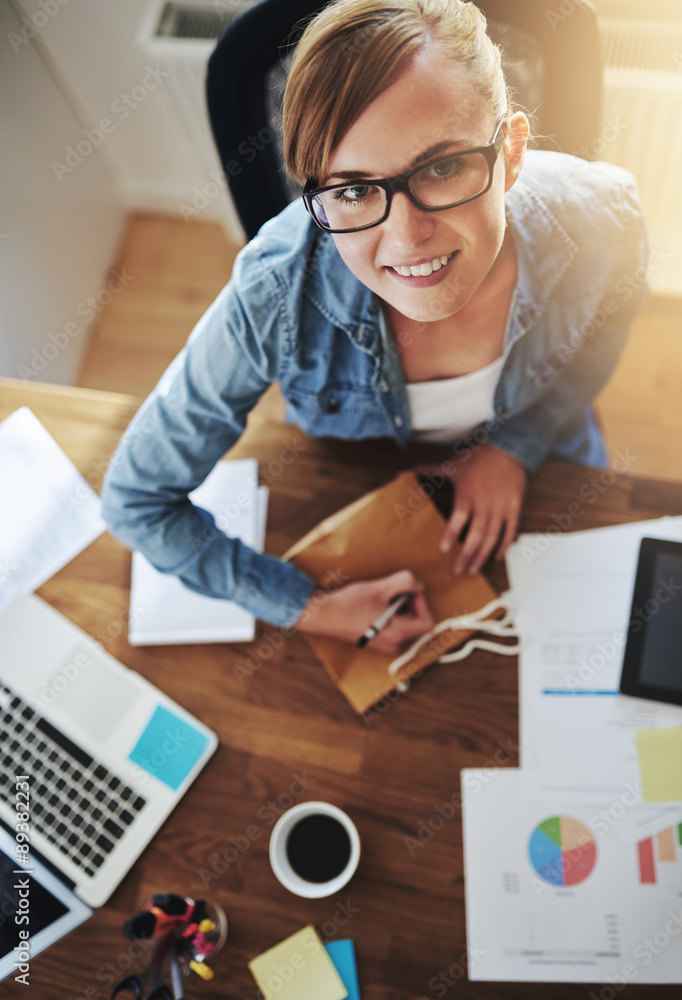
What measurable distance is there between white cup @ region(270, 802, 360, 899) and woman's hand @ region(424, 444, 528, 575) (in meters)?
0.34

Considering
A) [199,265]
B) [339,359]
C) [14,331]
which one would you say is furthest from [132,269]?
[339,359]

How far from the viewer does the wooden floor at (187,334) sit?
1776 millimetres

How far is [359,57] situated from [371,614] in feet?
2.01

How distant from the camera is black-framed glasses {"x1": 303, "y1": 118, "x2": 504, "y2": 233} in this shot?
0.60 m

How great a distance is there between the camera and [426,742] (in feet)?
2.95

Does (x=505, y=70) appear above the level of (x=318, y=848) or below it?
above

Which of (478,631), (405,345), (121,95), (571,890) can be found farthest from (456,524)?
(121,95)

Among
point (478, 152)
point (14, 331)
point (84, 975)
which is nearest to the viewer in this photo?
point (478, 152)

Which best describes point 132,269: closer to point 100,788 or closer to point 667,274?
point 667,274

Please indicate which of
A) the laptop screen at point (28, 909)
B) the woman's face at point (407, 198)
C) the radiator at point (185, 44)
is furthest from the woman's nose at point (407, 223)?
the radiator at point (185, 44)

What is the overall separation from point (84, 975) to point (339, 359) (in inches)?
31.3

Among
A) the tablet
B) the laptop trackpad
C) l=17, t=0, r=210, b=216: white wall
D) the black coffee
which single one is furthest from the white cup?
l=17, t=0, r=210, b=216: white wall

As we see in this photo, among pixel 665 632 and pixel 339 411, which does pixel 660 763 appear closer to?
pixel 665 632

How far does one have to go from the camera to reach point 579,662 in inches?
35.8
